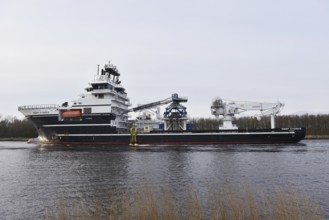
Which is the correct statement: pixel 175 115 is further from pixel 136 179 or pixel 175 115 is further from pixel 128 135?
pixel 136 179

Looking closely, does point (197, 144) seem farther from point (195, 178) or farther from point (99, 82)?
point (195, 178)

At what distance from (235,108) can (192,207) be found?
144 ft

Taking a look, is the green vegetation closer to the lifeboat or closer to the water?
the lifeboat

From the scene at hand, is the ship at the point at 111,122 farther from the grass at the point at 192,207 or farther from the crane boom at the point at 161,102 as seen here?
the grass at the point at 192,207

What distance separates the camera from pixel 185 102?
191ft

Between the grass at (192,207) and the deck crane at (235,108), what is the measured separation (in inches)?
1543

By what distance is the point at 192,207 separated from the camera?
1291 cm

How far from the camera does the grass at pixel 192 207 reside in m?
→ 11.6

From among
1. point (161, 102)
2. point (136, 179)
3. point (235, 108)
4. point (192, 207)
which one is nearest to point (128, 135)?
point (161, 102)

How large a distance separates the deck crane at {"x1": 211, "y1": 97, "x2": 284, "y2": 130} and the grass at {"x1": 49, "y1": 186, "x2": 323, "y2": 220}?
39.2 metres

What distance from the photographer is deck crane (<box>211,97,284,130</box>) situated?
53.9 meters

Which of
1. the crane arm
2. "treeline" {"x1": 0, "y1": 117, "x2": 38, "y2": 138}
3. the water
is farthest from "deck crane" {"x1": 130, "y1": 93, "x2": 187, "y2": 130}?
"treeline" {"x1": 0, "y1": 117, "x2": 38, "y2": 138}

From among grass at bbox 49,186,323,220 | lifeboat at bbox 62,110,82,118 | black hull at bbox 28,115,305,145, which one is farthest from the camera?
lifeboat at bbox 62,110,82,118

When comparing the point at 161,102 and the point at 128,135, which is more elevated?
the point at 161,102
